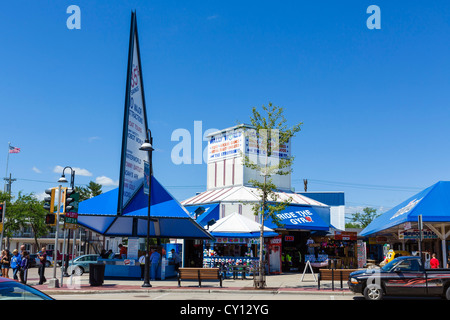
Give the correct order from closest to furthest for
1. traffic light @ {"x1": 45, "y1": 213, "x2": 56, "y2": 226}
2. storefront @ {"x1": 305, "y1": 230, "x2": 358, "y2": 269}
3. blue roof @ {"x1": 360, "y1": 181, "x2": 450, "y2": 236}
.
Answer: traffic light @ {"x1": 45, "y1": 213, "x2": 56, "y2": 226}, blue roof @ {"x1": 360, "y1": 181, "x2": 450, "y2": 236}, storefront @ {"x1": 305, "y1": 230, "x2": 358, "y2": 269}

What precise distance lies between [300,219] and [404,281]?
750 inches

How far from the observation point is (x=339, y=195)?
185 ft

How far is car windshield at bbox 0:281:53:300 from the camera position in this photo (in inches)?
227

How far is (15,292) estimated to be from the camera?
5.94 meters

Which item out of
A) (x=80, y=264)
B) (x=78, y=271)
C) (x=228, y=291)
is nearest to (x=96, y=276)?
(x=228, y=291)

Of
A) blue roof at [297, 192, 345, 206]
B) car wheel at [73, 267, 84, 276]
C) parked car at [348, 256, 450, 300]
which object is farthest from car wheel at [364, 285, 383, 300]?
blue roof at [297, 192, 345, 206]

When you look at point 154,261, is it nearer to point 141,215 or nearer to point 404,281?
point 141,215

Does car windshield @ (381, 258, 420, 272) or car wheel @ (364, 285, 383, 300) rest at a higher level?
car windshield @ (381, 258, 420, 272)

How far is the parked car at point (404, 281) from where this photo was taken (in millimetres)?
15750

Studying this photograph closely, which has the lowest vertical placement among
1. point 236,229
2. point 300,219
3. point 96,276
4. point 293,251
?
point 96,276

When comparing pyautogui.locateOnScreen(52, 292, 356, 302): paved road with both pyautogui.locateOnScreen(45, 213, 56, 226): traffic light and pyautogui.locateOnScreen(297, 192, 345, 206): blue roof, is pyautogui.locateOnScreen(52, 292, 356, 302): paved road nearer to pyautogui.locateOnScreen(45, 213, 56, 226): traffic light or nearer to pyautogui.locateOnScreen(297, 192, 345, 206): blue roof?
pyautogui.locateOnScreen(45, 213, 56, 226): traffic light

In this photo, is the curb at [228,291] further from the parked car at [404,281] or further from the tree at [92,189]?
the tree at [92,189]

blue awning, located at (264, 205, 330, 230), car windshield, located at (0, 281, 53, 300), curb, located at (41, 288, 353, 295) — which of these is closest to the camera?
car windshield, located at (0, 281, 53, 300)
